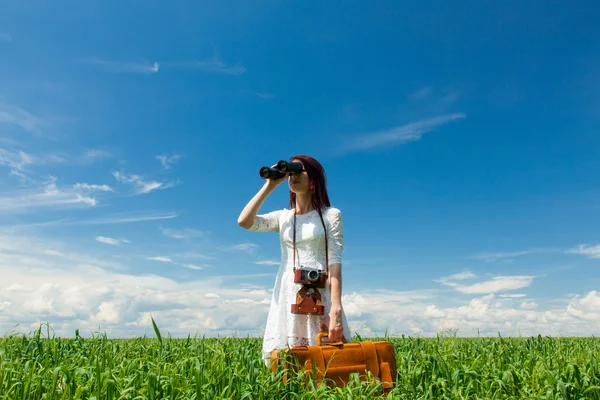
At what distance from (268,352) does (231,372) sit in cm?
54

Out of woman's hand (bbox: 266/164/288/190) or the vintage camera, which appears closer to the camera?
the vintage camera

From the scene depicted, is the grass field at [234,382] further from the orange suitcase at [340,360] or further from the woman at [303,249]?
the woman at [303,249]

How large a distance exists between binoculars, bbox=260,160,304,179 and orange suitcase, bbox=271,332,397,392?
5.13ft

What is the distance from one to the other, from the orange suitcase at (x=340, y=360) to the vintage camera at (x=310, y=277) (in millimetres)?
466

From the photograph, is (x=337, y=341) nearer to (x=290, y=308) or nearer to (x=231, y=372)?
(x=290, y=308)

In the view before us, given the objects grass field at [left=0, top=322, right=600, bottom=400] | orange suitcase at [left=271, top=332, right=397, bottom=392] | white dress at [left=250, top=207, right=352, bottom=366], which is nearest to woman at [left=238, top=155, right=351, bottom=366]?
white dress at [left=250, top=207, right=352, bottom=366]

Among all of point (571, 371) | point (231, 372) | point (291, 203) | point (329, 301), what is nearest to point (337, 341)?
point (329, 301)

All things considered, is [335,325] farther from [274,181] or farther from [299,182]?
[274,181]

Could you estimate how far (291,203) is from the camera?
5.38m

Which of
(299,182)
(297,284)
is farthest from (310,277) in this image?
(299,182)

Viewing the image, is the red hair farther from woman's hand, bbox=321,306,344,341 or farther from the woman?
woman's hand, bbox=321,306,344,341

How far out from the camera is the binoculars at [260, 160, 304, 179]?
499cm

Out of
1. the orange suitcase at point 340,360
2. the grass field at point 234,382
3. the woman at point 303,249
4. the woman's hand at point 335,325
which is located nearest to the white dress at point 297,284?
the woman at point 303,249

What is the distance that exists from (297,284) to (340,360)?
803 mm
